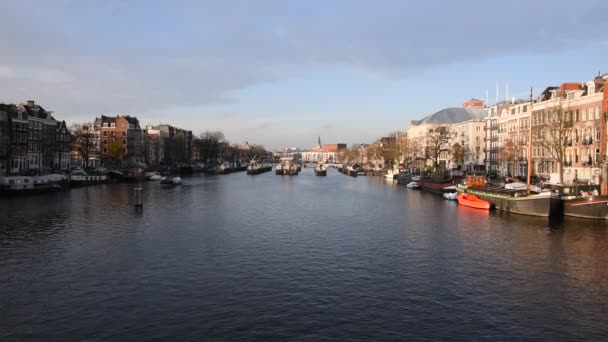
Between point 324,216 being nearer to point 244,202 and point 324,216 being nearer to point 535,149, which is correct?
point 244,202

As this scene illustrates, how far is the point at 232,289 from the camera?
26547 mm

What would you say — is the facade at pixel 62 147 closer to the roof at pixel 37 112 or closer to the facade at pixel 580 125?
the roof at pixel 37 112

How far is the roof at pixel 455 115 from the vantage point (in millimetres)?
179625

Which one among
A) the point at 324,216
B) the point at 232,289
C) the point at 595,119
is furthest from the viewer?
the point at 595,119

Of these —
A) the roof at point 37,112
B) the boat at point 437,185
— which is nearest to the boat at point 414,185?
the boat at point 437,185

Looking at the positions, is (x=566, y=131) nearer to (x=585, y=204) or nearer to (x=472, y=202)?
(x=472, y=202)

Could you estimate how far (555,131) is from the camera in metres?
73.8

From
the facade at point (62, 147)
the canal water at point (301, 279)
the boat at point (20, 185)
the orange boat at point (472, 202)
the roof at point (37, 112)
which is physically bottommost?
the canal water at point (301, 279)

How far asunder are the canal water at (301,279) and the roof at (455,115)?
132 meters

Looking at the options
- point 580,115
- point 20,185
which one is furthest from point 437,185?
point 20,185

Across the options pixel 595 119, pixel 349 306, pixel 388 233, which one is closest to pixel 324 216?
pixel 388 233

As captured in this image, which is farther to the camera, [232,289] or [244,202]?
[244,202]

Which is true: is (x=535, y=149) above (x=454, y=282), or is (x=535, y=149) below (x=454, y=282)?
above

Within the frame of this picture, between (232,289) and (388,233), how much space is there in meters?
21.2
